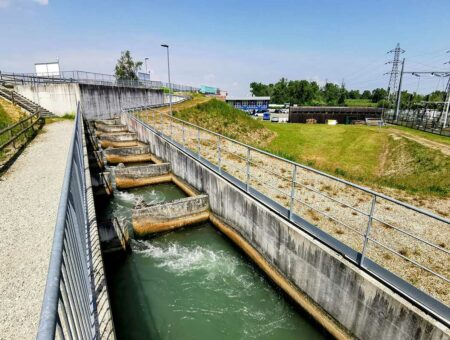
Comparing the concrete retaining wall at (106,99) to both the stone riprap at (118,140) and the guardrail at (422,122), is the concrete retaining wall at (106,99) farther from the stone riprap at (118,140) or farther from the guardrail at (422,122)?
the guardrail at (422,122)

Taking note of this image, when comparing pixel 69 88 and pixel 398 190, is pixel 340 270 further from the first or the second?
pixel 69 88

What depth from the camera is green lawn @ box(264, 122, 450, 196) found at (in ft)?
44.3

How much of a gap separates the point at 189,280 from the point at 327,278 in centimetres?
369

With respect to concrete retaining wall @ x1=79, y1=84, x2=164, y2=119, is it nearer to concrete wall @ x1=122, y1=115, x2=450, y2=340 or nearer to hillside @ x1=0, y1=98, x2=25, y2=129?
hillside @ x1=0, y1=98, x2=25, y2=129

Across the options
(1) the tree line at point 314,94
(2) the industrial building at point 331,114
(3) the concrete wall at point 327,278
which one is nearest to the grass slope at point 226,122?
(3) the concrete wall at point 327,278

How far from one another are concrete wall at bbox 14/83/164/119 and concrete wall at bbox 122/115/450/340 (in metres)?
21.9

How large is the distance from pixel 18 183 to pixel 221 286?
6.55 meters

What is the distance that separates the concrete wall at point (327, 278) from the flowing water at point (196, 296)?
2.38 feet

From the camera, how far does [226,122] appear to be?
31953mm

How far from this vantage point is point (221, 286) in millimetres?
7363

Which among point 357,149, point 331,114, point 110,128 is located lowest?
point 357,149

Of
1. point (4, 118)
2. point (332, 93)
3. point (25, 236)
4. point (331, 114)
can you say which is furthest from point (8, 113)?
point (332, 93)

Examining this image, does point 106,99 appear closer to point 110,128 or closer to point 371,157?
point 110,128

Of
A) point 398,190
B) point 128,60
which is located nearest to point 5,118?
point 398,190
